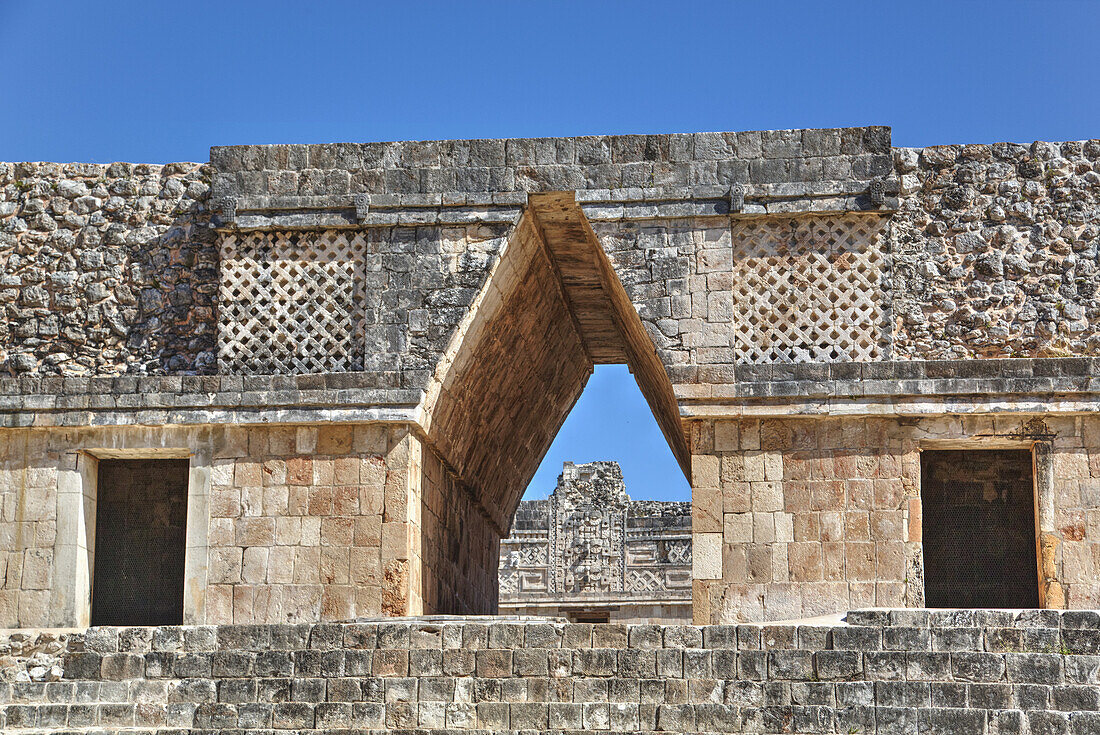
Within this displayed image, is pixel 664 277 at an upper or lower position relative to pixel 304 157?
lower

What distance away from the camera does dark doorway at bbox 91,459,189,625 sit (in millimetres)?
12305

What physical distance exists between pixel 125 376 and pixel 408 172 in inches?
116

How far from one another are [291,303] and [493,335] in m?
1.81

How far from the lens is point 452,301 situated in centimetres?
1206

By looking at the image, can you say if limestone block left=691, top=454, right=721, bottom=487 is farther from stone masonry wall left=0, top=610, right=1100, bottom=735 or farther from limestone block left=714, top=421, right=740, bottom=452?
stone masonry wall left=0, top=610, right=1100, bottom=735

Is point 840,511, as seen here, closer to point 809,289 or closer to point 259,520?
point 809,289

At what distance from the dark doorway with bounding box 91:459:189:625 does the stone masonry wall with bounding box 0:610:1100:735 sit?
8.76ft

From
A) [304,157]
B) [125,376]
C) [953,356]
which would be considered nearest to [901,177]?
[953,356]

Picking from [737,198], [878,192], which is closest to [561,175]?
[737,198]

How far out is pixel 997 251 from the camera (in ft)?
39.6

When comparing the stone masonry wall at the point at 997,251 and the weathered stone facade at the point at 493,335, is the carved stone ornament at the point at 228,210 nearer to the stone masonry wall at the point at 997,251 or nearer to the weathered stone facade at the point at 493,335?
the weathered stone facade at the point at 493,335

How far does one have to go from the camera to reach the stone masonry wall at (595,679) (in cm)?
855

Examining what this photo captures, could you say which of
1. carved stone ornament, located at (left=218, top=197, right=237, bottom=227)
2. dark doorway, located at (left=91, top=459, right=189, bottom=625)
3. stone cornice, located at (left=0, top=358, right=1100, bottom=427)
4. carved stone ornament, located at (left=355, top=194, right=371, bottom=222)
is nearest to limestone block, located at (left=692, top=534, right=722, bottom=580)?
stone cornice, located at (left=0, top=358, right=1100, bottom=427)

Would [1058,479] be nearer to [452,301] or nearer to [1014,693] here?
[1014,693]
